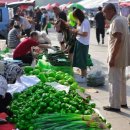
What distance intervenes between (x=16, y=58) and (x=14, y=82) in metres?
3.88

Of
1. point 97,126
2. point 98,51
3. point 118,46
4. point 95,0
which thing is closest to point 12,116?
point 97,126

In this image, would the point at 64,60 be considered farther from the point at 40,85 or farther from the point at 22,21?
the point at 22,21

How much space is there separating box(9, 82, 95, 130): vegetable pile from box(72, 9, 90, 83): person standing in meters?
4.31

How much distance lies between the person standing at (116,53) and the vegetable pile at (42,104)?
6.53 feet

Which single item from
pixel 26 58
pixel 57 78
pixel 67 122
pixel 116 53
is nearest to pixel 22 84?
pixel 57 78

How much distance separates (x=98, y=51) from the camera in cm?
1600

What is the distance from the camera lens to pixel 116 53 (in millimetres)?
6340

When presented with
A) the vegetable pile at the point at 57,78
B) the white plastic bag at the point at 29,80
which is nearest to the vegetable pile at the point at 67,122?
the white plastic bag at the point at 29,80

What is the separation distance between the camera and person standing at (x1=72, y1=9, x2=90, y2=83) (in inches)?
342

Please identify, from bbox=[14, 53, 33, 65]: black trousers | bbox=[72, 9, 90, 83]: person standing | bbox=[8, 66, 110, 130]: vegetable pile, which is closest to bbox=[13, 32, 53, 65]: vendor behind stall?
bbox=[14, 53, 33, 65]: black trousers

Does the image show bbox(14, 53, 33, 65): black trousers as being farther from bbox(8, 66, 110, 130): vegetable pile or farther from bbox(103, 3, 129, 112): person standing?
bbox(8, 66, 110, 130): vegetable pile

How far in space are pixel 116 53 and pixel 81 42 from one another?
8.55 feet

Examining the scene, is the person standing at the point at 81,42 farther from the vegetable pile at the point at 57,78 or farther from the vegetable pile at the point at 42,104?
the vegetable pile at the point at 42,104

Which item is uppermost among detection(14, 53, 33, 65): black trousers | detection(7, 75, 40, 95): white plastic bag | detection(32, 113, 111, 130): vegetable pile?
detection(7, 75, 40, 95): white plastic bag
